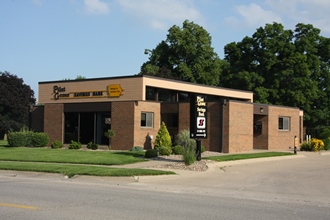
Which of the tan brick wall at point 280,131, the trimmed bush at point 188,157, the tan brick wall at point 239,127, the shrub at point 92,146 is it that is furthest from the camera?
the tan brick wall at point 280,131

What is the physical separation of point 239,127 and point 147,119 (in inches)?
273

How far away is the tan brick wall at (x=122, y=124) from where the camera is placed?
3125 centimetres

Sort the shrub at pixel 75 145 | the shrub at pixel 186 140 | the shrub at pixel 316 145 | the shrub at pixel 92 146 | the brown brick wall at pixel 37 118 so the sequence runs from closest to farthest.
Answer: the shrub at pixel 186 140 → the shrub at pixel 92 146 → the shrub at pixel 75 145 → the shrub at pixel 316 145 → the brown brick wall at pixel 37 118

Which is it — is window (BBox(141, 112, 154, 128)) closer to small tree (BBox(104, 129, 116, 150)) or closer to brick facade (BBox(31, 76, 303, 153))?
brick facade (BBox(31, 76, 303, 153))

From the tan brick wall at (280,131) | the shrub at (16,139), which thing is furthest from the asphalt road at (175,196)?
the tan brick wall at (280,131)

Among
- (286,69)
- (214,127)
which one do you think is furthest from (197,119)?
(286,69)

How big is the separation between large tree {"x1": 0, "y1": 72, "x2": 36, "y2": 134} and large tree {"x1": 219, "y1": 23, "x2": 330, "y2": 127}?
28.9 meters

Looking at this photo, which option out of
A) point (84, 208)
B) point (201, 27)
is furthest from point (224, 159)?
point (201, 27)

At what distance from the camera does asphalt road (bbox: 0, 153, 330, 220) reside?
960cm

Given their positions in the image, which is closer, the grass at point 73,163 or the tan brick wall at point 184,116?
the grass at point 73,163

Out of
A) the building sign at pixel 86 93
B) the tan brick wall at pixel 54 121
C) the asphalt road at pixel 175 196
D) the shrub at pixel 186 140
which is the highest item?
the building sign at pixel 86 93

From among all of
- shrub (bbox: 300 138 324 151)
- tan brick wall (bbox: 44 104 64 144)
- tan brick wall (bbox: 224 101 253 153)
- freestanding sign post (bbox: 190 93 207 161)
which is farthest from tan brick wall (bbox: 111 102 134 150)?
shrub (bbox: 300 138 324 151)

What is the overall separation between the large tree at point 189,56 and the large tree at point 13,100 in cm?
1774

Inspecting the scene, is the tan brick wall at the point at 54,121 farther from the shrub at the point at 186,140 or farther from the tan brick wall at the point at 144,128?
the shrub at the point at 186,140
